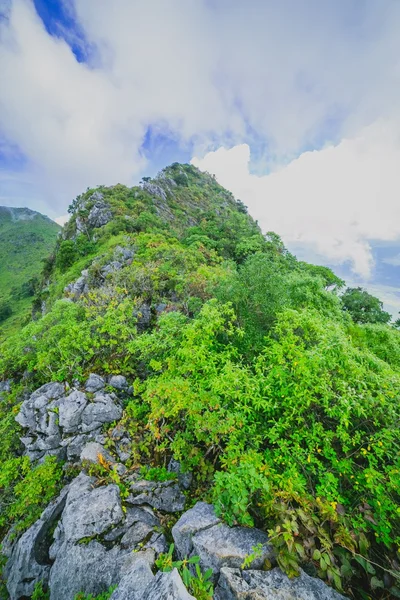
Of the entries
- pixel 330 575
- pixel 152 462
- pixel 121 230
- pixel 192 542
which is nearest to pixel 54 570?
pixel 152 462

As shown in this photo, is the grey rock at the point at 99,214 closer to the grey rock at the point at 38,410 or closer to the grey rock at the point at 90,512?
the grey rock at the point at 38,410

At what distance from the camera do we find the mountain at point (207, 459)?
12.9 ft

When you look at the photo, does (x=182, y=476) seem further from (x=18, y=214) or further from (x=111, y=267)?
(x=18, y=214)

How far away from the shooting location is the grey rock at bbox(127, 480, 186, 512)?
5.99 metres

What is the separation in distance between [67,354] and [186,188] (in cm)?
7019

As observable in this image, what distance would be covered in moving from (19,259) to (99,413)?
105342mm

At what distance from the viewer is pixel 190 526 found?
190 inches

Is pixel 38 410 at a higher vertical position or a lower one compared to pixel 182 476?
lower

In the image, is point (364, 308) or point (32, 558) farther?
point (364, 308)

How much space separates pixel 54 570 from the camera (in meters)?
5.30

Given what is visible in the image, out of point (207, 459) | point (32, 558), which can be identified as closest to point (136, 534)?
point (207, 459)

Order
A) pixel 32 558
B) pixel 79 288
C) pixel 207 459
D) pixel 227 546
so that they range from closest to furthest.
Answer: pixel 227 546 < pixel 32 558 < pixel 207 459 < pixel 79 288

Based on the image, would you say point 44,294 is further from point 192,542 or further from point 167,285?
point 192,542

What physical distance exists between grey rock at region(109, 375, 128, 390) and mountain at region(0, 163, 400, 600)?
8 centimetres
